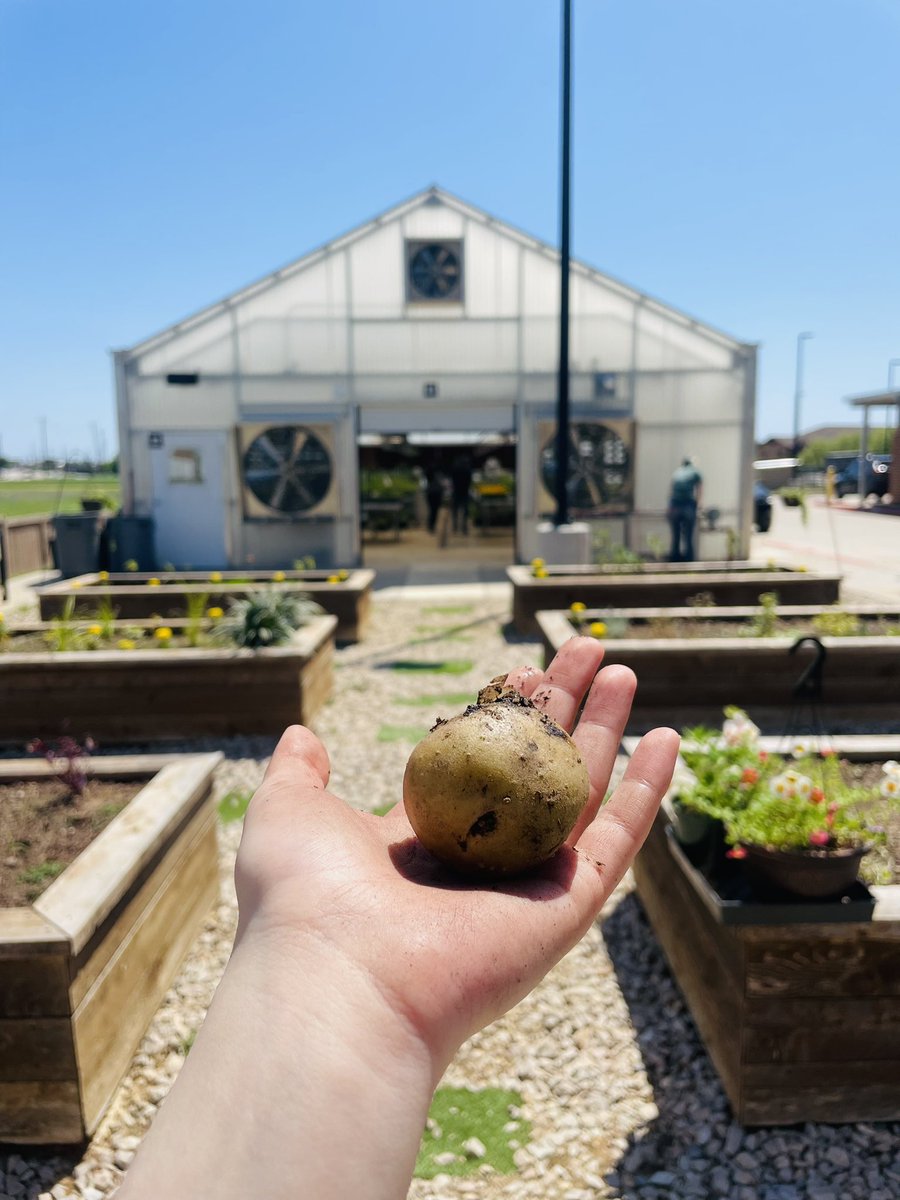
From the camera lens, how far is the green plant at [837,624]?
7.26 metres

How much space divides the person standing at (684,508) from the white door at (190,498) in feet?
25.1

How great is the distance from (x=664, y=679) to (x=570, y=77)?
8889mm

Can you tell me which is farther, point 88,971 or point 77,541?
point 77,541

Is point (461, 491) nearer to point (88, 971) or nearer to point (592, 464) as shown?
point (592, 464)

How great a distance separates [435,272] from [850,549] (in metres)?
11.4

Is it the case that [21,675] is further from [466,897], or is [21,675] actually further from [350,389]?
[350,389]

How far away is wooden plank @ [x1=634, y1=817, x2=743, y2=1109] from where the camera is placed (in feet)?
→ 8.79

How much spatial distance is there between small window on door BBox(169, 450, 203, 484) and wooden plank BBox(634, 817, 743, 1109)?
12495 millimetres

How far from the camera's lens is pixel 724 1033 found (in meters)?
2.74

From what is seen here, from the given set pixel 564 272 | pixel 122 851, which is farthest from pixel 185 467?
pixel 122 851

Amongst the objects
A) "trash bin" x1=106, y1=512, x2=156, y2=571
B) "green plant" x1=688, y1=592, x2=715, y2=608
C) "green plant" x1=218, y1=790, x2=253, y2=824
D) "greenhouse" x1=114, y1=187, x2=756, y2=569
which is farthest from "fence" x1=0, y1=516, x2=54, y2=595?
"green plant" x1=688, y1=592, x2=715, y2=608

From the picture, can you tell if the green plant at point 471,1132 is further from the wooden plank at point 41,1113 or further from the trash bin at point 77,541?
the trash bin at point 77,541

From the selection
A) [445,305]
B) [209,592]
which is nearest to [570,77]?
[445,305]

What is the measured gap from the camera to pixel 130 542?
1429 cm
